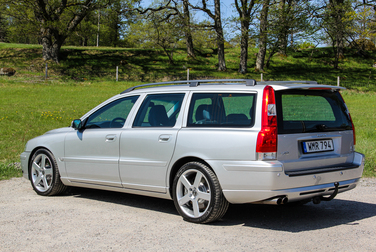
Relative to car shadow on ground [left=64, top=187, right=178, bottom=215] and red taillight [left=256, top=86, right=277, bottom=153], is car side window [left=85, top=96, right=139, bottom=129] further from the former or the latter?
red taillight [left=256, top=86, right=277, bottom=153]

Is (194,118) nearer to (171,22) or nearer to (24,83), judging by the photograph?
(24,83)

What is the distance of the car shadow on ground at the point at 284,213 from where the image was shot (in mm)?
4977

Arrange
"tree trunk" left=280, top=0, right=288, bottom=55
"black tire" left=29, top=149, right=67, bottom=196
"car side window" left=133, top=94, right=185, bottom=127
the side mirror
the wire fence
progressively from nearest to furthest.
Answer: "car side window" left=133, top=94, right=185, bottom=127
the side mirror
"black tire" left=29, top=149, right=67, bottom=196
the wire fence
"tree trunk" left=280, top=0, right=288, bottom=55

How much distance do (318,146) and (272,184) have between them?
85cm

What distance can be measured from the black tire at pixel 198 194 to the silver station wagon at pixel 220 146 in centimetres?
1

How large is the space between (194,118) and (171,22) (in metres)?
32.1

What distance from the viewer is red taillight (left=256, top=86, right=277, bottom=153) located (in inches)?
175

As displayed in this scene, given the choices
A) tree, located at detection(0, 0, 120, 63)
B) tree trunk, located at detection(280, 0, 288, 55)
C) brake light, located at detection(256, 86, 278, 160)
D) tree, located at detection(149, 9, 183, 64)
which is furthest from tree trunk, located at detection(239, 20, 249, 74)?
brake light, located at detection(256, 86, 278, 160)

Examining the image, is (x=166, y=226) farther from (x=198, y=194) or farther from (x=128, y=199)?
(x=128, y=199)

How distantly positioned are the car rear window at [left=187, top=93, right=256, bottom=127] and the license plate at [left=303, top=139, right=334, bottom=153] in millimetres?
709

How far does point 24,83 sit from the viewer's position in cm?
2672

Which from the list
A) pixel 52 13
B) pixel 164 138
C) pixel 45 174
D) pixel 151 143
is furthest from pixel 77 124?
pixel 52 13

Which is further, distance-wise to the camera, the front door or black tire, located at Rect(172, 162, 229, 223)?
the front door

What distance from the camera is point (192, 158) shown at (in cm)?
502
